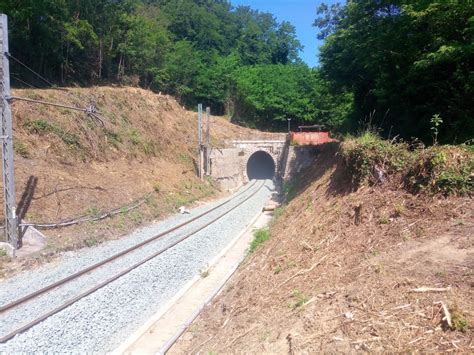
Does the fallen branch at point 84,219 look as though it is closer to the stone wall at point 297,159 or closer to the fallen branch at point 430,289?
the fallen branch at point 430,289

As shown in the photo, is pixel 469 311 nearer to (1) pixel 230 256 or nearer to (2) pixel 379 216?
(2) pixel 379 216

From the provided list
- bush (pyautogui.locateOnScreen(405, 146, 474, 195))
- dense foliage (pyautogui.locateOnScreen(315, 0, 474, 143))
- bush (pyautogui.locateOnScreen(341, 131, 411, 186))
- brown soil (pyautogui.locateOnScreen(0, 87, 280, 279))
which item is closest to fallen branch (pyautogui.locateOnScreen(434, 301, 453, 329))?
bush (pyautogui.locateOnScreen(405, 146, 474, 195))

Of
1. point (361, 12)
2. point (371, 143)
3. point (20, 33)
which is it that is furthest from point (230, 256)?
point (20, 33)

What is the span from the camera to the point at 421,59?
476 inches

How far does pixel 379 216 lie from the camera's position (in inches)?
293

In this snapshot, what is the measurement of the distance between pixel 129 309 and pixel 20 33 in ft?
81.7

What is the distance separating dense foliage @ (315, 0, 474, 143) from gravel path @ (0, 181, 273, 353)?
7.73 m

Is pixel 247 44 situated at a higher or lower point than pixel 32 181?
higher

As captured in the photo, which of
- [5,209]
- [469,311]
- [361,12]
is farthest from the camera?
[361,12]

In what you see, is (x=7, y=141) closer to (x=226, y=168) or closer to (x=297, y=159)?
(x=297, y=159)

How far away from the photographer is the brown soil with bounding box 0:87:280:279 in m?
17.0

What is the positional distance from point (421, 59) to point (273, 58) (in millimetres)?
74549

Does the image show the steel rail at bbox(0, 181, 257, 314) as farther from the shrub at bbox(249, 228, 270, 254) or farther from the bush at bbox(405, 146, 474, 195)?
the bush at bbox(405, 146, 474, 195)

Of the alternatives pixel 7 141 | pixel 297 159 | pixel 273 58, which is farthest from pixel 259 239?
pixel 273 58
